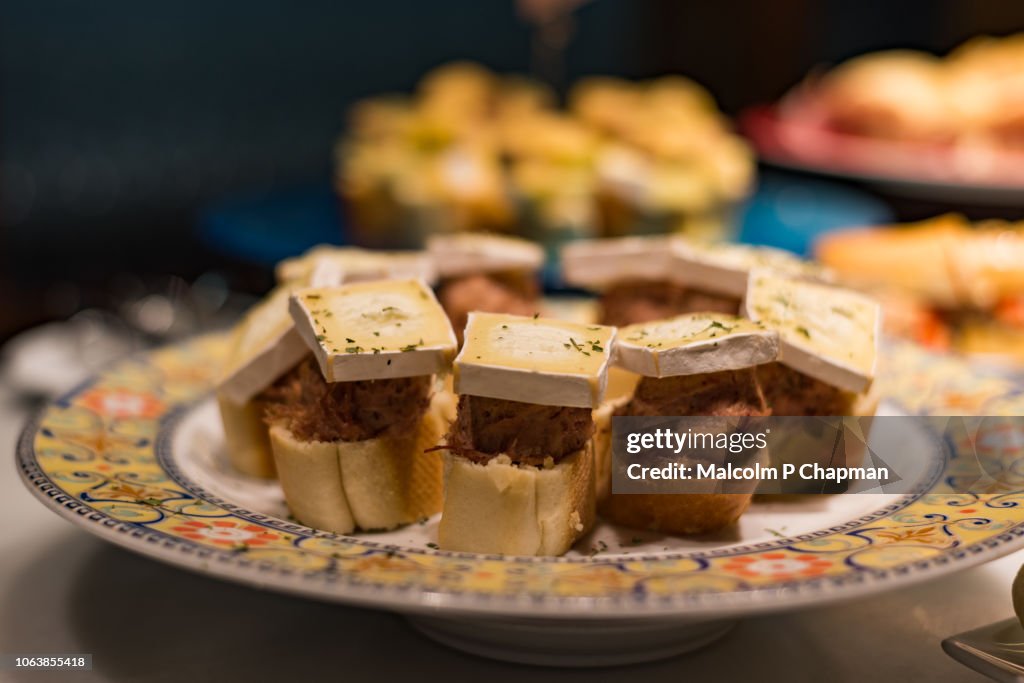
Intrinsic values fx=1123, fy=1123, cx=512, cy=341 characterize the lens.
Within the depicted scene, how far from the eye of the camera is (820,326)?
Answer: 1.60 metres

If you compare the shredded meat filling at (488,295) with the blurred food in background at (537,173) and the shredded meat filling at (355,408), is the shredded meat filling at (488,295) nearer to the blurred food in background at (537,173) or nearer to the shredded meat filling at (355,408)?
the shredded meat filling at (355,408)

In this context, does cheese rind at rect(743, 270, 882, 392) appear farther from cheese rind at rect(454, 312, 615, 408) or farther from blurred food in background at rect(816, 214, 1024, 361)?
blurred food in background at rect(816, 214, 1024, 361)

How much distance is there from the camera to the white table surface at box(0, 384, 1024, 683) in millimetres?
1312

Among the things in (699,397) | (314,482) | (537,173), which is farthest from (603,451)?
(537,173)

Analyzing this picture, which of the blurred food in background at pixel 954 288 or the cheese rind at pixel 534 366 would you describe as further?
the blurred food in background at pixel 954 288

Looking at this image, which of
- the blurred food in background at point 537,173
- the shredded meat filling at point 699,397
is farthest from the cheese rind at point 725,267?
the blurred food in background at point 537,173

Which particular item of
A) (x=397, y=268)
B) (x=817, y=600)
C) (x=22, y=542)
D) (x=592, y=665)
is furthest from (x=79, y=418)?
(x=817, y=600)

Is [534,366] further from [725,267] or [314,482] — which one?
[725,267]

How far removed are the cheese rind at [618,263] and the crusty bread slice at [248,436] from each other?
1.86 feet

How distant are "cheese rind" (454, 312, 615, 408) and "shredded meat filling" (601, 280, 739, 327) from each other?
17.3 inches

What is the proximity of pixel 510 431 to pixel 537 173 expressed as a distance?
2245mm

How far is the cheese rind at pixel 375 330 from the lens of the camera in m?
1.39

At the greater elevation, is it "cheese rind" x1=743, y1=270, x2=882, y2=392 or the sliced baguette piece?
"cheese rind" x1=743, y1=270, x2=882, y2=392

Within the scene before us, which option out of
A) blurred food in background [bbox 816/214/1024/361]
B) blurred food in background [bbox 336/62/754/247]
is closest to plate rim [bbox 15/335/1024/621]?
blurred food in background [bbox 816/214/1024/361]
